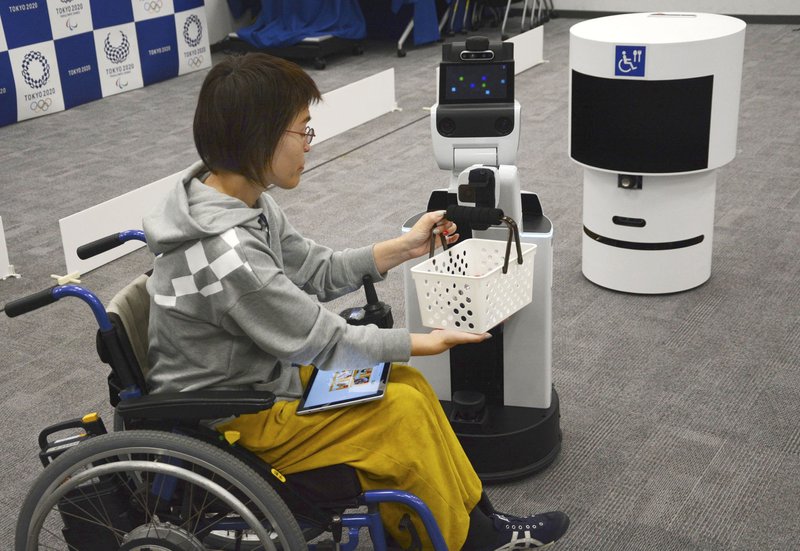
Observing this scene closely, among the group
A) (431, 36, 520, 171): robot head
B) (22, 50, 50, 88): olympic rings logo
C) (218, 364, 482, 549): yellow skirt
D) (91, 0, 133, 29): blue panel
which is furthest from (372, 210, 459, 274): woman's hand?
(91, 0, 133, 29): blue panel

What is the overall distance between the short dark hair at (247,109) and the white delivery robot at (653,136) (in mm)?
1541

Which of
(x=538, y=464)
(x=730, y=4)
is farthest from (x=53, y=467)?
(x=730, y=4)

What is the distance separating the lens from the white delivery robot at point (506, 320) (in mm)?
2041

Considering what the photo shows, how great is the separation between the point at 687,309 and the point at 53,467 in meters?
2.14

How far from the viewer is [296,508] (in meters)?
1.59

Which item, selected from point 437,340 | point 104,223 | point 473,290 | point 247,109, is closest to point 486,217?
point 473,290

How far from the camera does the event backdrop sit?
5750 mm

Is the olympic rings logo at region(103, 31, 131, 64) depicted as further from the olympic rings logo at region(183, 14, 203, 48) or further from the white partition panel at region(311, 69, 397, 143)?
the white partition panel at region(311, 69, 397, 143)

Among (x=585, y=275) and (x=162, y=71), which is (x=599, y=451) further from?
(x=162, y=71)

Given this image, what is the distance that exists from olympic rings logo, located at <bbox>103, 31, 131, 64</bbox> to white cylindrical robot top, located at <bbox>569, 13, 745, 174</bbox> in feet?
14.0

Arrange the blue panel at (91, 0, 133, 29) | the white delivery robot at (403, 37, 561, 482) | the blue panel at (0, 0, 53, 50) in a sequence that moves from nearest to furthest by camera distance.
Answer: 1. the white delivery robot at (403, 37, 561, 482)
2. the blue panel at (0, 0, 53, 50)
3. the blue panel at (91, 0, 133, 29)

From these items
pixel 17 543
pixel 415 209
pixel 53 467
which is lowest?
pixel 415 209

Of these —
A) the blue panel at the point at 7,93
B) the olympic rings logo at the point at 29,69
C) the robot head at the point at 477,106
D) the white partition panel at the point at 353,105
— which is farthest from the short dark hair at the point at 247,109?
the olympic rings logo at the point at 29,69

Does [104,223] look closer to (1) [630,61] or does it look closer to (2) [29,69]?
(1) [630,61]
